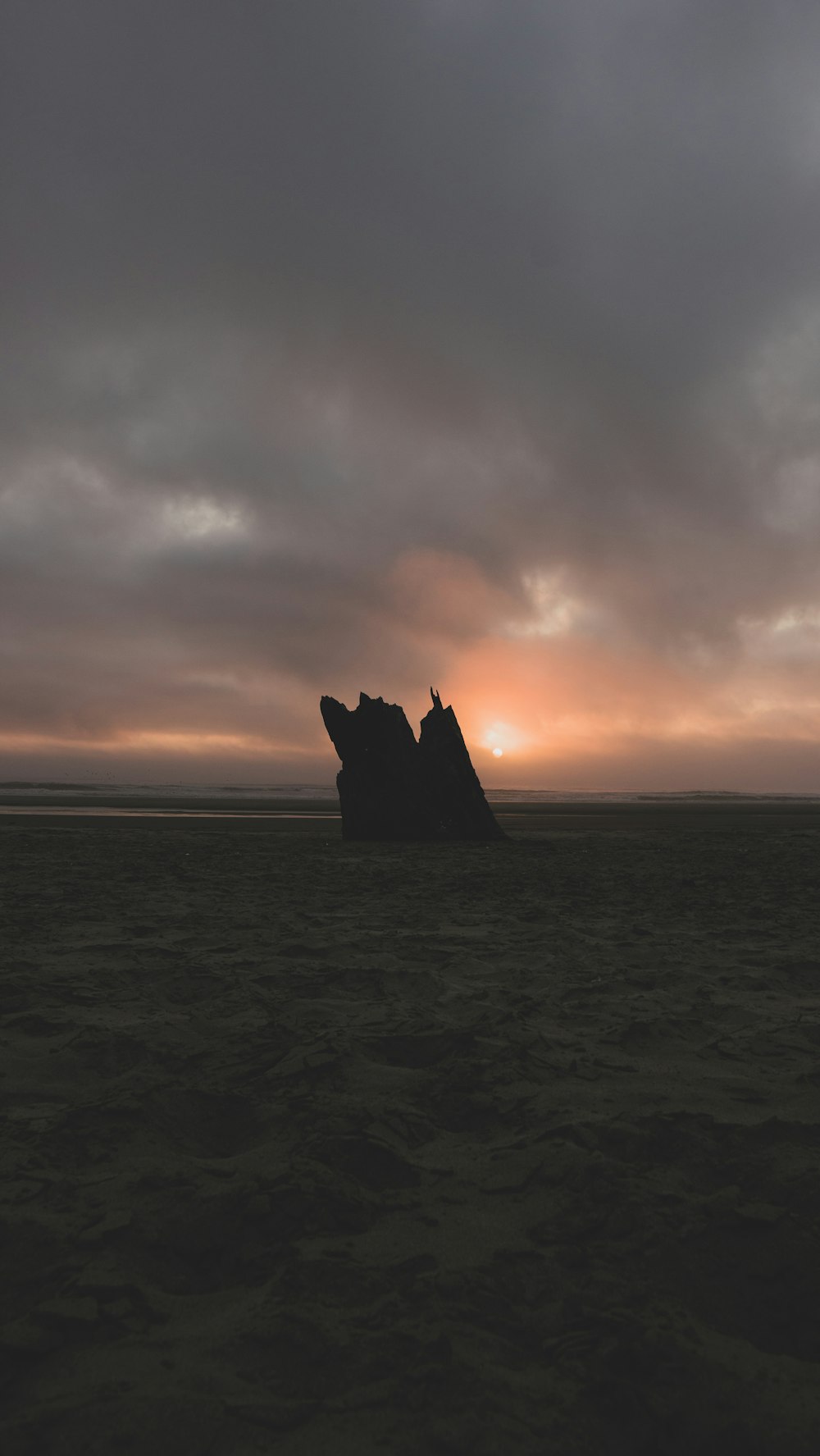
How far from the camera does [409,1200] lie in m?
2.28

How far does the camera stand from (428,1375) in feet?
5.17

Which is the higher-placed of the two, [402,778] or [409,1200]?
[402,778]

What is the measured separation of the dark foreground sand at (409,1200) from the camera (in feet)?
4.97

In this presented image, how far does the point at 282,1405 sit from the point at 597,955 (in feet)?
13.5

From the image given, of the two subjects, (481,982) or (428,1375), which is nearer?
(428,1375)

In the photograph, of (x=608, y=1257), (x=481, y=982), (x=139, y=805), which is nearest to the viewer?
(x=608, y=1257)

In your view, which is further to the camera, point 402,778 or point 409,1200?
point 402,778

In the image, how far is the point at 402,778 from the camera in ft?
56.2

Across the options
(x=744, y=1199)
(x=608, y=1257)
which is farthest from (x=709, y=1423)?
(x=744, y=1199)

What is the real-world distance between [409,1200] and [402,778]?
14864 mm

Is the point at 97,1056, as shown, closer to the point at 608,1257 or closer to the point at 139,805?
the point at 608,1257

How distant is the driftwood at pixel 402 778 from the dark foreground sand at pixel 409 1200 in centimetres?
1171

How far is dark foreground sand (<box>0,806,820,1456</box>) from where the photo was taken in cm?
151

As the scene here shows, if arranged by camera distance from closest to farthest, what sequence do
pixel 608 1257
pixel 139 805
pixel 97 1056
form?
pixel 608 1257 → pixel 97 1056 → pixel 139 805
